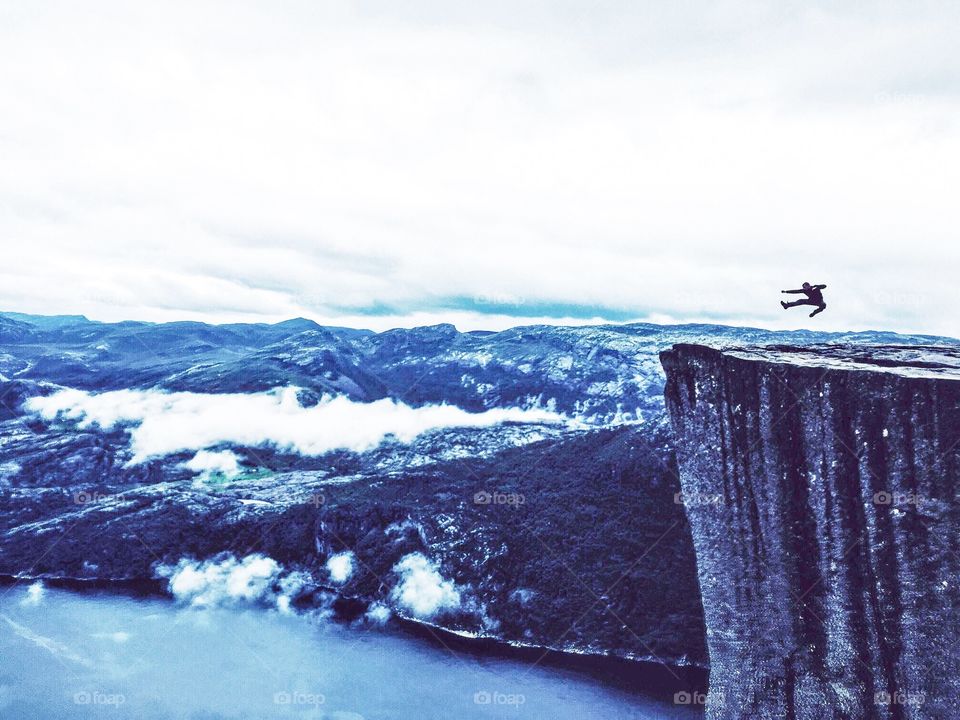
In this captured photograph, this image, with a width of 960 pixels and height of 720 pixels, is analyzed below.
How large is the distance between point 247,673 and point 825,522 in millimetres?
75689

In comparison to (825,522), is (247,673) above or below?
below

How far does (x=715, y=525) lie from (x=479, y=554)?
61103mm

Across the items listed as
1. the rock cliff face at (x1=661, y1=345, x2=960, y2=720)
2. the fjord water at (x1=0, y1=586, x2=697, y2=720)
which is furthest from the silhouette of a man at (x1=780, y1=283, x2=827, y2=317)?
the fjord water at (x1=0, y1=586, x2=697, y2=720)

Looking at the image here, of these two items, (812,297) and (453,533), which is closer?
(812,297)

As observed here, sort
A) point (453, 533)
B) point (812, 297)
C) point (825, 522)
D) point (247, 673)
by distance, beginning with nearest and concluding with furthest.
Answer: point (812, 297) → point (825, 522) → point (247, 673) → point (453, 533)

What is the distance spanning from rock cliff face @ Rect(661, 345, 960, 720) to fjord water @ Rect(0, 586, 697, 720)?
1593 inches

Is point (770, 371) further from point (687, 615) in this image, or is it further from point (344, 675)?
point (344, 675)

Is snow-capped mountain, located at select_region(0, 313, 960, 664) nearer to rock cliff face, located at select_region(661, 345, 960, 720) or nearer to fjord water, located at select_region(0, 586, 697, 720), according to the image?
fjord water, located at select_region(0, 586, 697, 720)

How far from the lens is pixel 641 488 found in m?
81.9

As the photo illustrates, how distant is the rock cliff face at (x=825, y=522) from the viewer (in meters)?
24.7

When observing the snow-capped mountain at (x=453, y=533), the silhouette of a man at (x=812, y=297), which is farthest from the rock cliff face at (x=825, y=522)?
the snow-capped mountain at (x=453, y=533)

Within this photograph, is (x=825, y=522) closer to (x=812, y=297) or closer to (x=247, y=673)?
(x=812, y=297)

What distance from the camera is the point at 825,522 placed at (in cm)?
2708

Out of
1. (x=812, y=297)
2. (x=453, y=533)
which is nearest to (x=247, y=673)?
(x=453, y=533)
